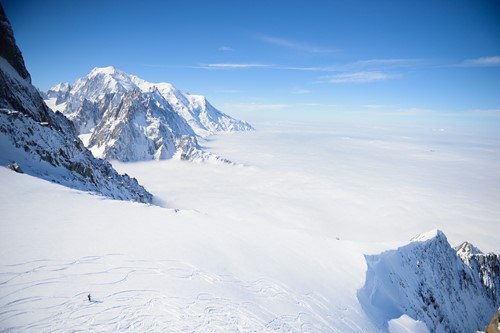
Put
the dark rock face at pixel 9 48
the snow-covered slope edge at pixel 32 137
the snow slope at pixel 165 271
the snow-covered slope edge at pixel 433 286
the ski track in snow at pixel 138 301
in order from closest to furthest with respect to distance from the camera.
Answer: the ski track in snow at pixel 138 301
the snow slope at pixel 165 271
the snow-covered slope edge at pixel 433 286
the snow-covered slope edge at pixel 32 137
the dark rock face at pixel 9 48

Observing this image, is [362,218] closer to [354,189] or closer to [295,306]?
[354,189]

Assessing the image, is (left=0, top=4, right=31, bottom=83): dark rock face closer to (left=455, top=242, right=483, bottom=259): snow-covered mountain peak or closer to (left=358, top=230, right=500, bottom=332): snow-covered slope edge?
(left=358, top=230, right=500, bottom=332): snow-covered slope edge

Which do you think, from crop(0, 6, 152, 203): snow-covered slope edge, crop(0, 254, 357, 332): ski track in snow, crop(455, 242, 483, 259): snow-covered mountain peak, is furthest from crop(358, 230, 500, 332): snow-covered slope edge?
crop(0, 6, 152, 203): snow-covered slope edge

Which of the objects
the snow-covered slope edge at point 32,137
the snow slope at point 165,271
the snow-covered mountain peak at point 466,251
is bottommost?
the snow-covered mountain peak at point 466,251

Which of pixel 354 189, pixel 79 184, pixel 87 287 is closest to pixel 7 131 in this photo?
pixel 79 184

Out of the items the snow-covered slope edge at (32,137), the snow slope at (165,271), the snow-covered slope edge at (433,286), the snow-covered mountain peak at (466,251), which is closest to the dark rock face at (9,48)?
the snow-covered slope edge at (32,137)

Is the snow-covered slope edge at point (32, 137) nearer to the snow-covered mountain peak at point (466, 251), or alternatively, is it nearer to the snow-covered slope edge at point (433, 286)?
the snow-covered slope edge at point (433, 286)

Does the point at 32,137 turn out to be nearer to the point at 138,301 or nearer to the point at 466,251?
the point at 138,301
